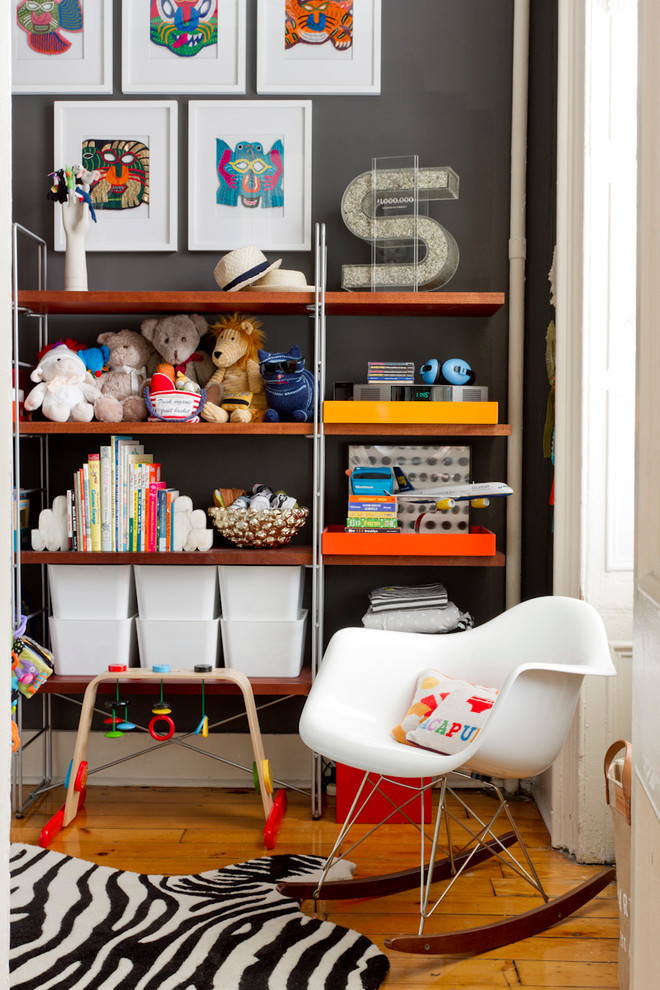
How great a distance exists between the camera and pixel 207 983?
184cm

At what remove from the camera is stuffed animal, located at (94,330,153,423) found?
2807 millimetres

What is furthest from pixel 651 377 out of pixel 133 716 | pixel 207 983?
pixel 133 716

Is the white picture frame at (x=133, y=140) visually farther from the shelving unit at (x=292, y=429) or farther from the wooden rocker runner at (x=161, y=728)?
the wooden rocker runner at (x=161, y=728)

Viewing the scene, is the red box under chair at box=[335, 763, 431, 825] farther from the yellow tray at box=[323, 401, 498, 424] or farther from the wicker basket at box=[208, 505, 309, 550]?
the yellow tray at box=[323, 401, 498, 424]

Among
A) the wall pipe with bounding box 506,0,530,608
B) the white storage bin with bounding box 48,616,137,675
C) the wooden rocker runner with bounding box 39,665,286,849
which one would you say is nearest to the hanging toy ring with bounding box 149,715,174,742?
the wooden rocker runner with bounding box 39,665,286,849

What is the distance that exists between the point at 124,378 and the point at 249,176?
2.73 ft

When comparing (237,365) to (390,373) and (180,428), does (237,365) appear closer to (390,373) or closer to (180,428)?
(180,428)

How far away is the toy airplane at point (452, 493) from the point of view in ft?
8.60

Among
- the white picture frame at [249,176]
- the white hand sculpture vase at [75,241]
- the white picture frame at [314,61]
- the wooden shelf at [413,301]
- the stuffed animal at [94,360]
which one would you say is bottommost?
the stuffed animal at [94,360]

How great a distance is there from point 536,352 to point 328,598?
112 cm

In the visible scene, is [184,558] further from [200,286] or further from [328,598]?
[200,286]

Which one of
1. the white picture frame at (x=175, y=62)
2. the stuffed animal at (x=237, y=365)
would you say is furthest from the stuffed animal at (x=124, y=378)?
the white picture frame at (x=175, y=62)

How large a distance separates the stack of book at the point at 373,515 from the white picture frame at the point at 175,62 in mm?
1508

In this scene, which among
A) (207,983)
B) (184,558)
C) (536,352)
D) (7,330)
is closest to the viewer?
(7,330)
